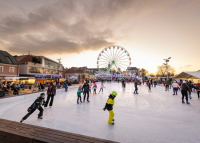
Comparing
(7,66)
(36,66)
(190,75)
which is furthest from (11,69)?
(190,75)

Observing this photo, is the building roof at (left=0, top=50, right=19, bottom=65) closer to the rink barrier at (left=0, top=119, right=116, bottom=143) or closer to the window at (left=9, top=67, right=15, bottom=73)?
the window at (left=9, top=67, right=15, bottom=73)

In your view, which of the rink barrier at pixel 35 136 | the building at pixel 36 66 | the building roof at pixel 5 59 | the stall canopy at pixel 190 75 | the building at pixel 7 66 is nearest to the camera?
the rink barrier at pixel 35 136

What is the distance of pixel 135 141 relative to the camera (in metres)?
3.01

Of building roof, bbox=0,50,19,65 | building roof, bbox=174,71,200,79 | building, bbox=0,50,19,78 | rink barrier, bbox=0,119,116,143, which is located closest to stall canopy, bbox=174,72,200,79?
building roof, bbox=174,71,200,79

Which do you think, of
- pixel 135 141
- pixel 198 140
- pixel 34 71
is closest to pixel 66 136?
pixel 135 141

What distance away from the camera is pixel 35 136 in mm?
2344

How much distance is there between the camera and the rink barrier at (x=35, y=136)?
7.31 ft

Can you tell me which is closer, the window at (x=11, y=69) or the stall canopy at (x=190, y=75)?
the stall canopy at (x=190, y=75)

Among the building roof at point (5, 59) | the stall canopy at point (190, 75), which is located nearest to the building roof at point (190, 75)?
the stall canopy at point (190, 75)

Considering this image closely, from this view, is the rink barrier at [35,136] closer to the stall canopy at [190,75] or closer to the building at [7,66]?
the stall canopy at [190,75]

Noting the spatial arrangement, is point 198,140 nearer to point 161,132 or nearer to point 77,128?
point 161,132

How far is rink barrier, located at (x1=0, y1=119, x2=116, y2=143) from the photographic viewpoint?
2.23 metres

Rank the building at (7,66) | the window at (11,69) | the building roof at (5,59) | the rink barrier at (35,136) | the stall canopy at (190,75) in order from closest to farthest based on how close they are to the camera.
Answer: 1. the rink barrier at (35,136)
2. the stall canopy at (190,75)
3. the building at (7,66)
4. the building roof at (5,59)
5. the window at (11,69)

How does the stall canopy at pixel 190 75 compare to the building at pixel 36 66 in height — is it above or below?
below
